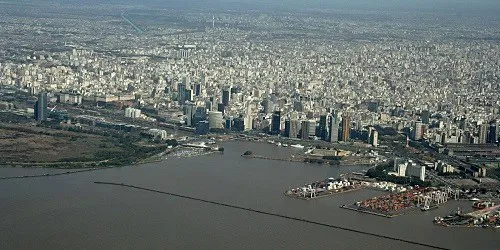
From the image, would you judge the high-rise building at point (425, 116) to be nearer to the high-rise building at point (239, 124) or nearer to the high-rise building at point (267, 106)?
the high-rise building at point (267, 106)

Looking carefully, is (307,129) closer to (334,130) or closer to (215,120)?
(334,130)

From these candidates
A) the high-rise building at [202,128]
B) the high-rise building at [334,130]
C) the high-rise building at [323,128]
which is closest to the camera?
the high-rise building at [334,130]

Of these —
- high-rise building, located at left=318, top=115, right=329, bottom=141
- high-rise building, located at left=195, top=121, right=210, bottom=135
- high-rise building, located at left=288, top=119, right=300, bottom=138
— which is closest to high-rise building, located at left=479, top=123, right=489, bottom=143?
high-rise building, located at left=318, top=115, right=329, bottom=141

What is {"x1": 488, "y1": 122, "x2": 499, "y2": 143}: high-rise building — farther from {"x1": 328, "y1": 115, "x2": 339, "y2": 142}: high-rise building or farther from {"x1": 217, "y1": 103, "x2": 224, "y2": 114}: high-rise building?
{"x1": 217, "y1": 103, "x2": 224, "y2": 114}: high-rise building

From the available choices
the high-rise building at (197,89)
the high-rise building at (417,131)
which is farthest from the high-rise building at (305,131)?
the high-rise building at (197,89)

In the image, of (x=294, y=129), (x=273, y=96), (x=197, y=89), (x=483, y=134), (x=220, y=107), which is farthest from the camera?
(x=197, y=89)

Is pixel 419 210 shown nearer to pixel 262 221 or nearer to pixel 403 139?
pixel 262 221

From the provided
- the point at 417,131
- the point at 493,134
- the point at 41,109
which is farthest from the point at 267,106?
the point at 493,134

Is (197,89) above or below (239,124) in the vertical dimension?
above

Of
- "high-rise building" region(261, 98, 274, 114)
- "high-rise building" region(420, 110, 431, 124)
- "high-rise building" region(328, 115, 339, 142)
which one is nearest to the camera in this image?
"high-rise building" region(328, 115, 339, 142)
